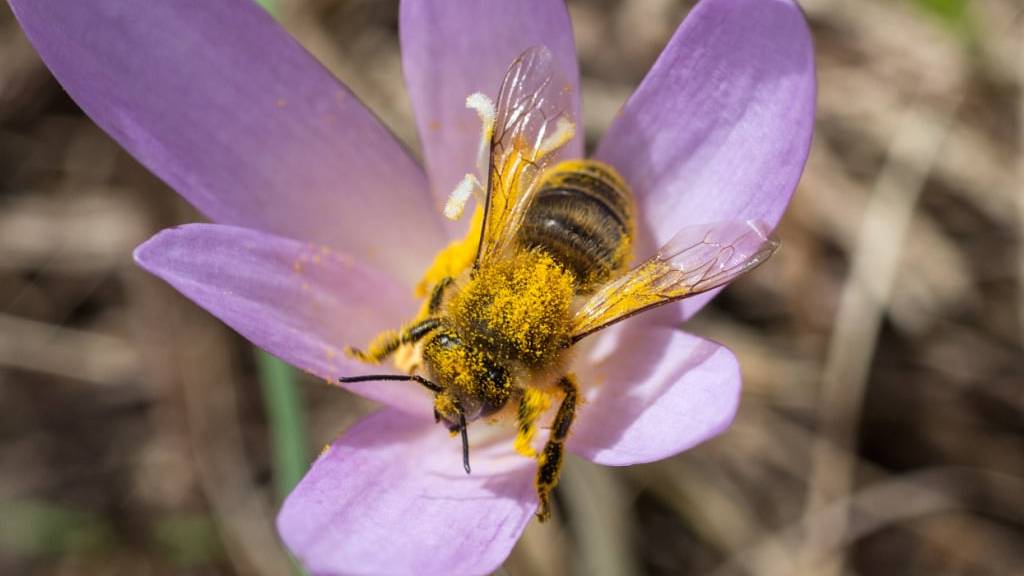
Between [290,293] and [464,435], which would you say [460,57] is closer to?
[290,293]

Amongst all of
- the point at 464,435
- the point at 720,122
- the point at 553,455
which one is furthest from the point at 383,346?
the point at 720,122

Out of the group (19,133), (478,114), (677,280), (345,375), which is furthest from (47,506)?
(677,280)

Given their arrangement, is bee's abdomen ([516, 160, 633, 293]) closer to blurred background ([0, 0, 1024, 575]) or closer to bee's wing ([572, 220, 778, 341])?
bee's wing ([572, 220, 778, 341])

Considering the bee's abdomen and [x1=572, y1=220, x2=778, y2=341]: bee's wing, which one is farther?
the bee's abdomen

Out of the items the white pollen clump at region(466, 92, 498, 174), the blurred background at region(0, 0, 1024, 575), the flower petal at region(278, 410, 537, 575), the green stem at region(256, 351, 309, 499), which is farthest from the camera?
the blurred background at region(0, 0, 1024, 575)

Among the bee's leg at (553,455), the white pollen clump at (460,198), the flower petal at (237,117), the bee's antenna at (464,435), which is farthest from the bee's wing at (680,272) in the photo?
the flower petal at (237,117)

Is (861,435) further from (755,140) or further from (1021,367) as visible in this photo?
(755,140)

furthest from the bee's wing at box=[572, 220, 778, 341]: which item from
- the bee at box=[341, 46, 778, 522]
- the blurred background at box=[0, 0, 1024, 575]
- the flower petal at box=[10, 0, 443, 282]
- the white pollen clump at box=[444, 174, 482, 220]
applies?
the blurred background at box=[0, 0, 1024, 575]
